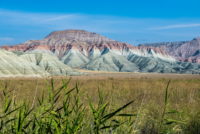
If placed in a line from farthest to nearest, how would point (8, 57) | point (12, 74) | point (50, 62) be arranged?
point (50, 62) → point (8, 57) → point (12, 74)

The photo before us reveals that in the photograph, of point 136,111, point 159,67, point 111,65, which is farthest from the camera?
point 111,65

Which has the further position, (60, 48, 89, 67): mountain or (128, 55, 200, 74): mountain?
(60, 48, 89, 67): mountain

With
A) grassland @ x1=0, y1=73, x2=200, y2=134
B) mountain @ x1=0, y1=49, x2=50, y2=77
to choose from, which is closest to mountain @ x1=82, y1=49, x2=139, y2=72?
mountain @ x1=0, y1=49, x2=50, y2=77

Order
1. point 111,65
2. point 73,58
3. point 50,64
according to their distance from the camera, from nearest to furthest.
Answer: point 50,64, point 111,65, point 73,58

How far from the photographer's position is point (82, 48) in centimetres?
19350

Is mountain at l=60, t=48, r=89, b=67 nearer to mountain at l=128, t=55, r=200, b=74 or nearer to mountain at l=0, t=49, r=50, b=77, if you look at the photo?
mountain at l=128, t=55, r=200, b=74

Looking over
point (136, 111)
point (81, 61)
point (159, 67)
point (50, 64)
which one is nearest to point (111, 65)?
point (159, 67)

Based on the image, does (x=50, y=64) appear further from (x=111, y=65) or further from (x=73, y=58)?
(x=73, y=58)

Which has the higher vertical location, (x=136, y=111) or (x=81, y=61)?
(x=81, y=61)

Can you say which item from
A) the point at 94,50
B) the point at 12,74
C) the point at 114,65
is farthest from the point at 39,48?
the point at 12,74

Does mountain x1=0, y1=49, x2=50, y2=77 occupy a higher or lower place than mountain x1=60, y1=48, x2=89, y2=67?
lower

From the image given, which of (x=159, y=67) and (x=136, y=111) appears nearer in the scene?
(x=136, y=111)

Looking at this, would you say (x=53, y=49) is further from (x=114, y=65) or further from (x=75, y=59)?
(x=114, y=65)

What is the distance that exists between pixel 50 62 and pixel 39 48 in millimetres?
110598
